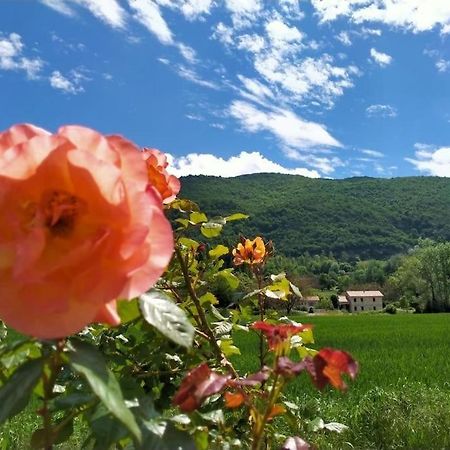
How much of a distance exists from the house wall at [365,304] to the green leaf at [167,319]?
7578 cm

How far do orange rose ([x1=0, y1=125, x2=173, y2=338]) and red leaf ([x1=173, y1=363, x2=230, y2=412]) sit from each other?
0.48 ft

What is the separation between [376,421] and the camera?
520 cm

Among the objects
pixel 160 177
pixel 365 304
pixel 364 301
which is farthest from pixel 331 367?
pixel 364 301

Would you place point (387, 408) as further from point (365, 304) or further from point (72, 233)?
point (365, 304)

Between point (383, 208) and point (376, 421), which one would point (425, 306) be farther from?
point (383, 208)

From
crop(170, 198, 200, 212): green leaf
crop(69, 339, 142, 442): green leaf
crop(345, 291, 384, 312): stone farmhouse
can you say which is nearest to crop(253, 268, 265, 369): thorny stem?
crop(170, 198, 200, 212): green leaf

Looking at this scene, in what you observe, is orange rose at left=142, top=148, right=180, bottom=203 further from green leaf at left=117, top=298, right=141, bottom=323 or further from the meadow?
the meadow

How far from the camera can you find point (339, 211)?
4877 inches

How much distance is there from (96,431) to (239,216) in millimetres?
747

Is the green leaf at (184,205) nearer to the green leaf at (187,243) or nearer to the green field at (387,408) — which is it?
the green leaf at (187,243)

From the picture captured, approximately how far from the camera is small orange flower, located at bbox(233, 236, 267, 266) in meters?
1.76

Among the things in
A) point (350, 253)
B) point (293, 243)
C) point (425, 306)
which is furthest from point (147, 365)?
point (350, 253)

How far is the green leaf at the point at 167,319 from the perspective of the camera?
1.83 feet

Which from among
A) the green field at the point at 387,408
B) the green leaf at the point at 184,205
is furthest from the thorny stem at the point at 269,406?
the green field at the point at 387,408
